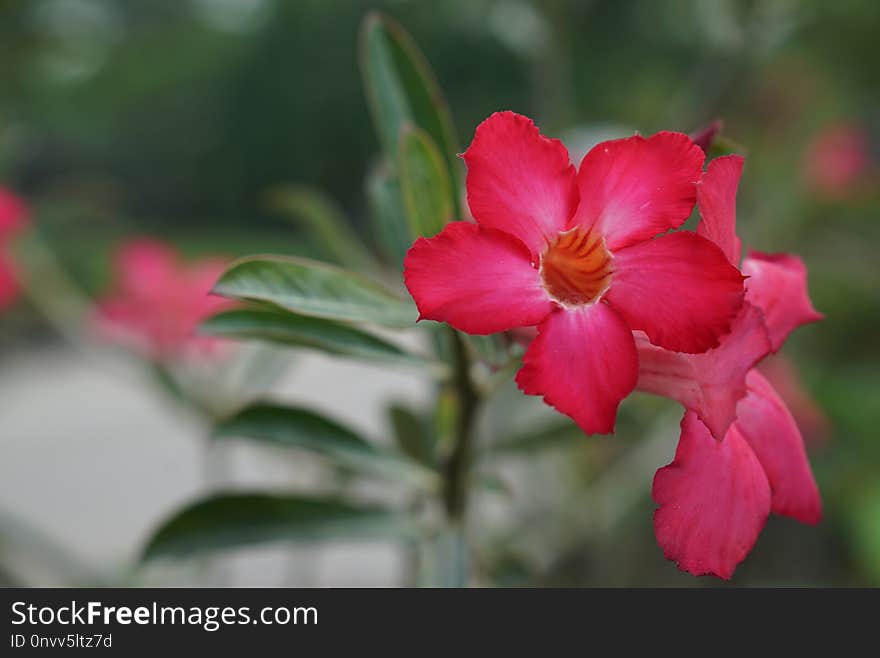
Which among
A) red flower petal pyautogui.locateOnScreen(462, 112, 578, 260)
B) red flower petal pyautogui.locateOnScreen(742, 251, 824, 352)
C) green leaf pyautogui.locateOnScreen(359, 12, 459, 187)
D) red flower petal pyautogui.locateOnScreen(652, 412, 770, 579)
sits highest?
green leaf pyautogui.locateOnScreen(359, 12, 459, 187)

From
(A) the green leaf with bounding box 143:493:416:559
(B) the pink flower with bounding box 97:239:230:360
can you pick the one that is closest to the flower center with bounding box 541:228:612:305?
(A) the green leaf with bounding box 143:493:416:559

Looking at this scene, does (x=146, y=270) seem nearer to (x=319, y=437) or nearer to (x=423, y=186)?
(x=319, y=437)

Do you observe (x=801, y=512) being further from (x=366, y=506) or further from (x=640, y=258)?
(x=366, y=506)

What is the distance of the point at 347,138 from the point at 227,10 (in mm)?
991

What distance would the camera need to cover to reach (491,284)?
29 cm

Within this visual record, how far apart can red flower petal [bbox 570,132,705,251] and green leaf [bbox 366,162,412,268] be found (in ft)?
0.51

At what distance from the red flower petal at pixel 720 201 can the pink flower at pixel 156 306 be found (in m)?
0.76

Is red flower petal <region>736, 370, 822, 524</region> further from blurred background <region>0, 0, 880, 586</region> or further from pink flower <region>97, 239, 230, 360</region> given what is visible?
pink flower <region>97, 239, 230, 360</region>

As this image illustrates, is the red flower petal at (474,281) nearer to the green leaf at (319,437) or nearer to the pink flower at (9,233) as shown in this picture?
the green leaf at (319,437)

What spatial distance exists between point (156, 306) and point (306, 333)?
26.7 inches

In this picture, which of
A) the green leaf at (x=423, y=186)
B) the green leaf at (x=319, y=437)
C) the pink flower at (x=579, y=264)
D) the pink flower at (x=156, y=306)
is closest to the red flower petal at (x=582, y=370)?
the pink flower at (x=579, y=264)

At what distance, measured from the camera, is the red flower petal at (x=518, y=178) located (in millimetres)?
297

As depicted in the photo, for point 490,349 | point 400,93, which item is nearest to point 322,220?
point 400,93

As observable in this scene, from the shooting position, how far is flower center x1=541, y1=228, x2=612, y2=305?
0.31 m
